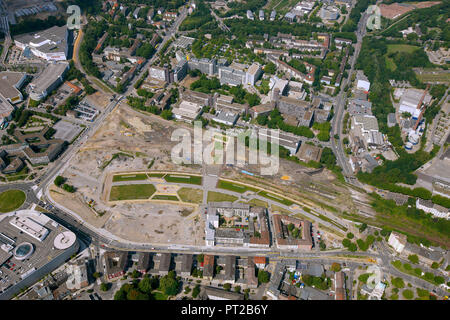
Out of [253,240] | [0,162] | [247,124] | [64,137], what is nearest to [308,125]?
[247,124]

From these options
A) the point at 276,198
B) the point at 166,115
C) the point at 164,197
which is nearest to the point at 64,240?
the point at 164,197

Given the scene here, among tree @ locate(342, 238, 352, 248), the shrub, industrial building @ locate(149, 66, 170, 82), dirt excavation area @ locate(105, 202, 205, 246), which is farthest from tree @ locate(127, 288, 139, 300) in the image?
industrial building @ locate(149, 66, 170, 82)

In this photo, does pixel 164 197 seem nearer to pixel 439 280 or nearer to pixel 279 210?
pixel 279 210

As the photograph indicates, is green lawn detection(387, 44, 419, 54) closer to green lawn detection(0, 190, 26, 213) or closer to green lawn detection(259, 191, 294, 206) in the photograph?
green lawn detection(259, 191, 294, 206)

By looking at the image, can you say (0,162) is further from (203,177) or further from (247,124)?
(247,124)

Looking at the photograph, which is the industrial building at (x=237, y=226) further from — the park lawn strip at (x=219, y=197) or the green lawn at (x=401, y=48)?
the green lawn at (x=401, y=48)
